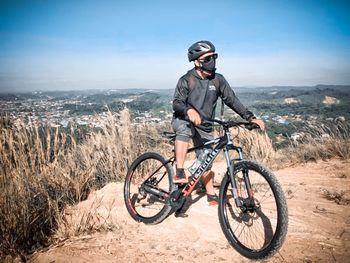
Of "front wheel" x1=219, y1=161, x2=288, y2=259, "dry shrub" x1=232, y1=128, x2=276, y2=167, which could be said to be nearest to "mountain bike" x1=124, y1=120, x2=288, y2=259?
"front wheel" x1=219, y1=161, x2=288, y2=259

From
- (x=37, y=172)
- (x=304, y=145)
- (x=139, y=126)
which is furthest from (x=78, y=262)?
(x=304, y=145)

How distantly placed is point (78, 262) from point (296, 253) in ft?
7.12

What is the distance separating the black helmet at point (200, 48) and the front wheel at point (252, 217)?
152 cm

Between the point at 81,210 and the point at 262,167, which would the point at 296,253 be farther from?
the point at 81,210

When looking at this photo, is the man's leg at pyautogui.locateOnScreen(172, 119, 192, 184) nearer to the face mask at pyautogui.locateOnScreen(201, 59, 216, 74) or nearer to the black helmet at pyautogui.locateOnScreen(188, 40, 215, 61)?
the face mask at pyautogui.locateOnScreen(201, 59, 216, 74)

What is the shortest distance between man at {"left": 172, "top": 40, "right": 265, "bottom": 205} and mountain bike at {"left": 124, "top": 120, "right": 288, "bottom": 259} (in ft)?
0.93

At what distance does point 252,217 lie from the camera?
9.95ft

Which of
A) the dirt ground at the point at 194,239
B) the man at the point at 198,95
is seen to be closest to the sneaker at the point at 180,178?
the man at the point at 198,95

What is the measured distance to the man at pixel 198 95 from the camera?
3.35 m

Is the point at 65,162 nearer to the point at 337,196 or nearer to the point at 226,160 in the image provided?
the point at 226,160

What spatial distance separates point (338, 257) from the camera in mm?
2439

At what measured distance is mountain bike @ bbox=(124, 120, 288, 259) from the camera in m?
2.41

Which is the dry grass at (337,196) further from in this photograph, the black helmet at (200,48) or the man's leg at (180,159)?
the black helmet at (200,48)

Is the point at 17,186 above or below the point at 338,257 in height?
above
